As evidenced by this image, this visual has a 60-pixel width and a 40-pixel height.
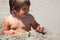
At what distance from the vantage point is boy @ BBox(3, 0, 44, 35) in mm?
2439

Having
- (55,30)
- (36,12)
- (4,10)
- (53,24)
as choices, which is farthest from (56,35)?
(4,10)

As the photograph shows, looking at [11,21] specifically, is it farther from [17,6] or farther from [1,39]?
[1,39]

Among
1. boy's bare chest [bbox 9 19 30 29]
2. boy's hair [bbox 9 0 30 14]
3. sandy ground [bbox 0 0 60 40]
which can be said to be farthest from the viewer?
sandy ground [bbox 0 0 60 40]

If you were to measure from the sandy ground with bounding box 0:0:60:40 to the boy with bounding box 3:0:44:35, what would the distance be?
2.32ft

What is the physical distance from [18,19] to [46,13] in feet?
5.92

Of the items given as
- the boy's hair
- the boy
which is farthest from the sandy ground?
the boy's hair

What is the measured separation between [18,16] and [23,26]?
12 cm

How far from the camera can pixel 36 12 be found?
4.34 m

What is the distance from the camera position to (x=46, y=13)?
14.1 feet

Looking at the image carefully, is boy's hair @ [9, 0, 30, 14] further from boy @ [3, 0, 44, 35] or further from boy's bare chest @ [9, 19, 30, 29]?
boy's bare chest @ [9, 19, 30, 29]

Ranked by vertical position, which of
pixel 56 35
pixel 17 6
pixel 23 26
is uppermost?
pixel 17 6

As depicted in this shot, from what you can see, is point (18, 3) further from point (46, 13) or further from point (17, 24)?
point (46, 13)

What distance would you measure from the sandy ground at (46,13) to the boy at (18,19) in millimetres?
707

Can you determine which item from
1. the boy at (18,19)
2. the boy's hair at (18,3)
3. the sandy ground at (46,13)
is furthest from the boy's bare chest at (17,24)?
the sandy ground at (46,13)
